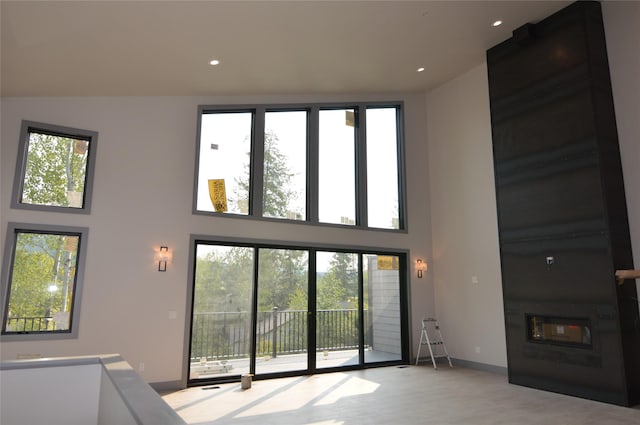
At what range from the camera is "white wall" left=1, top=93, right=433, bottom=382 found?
5.45 meters

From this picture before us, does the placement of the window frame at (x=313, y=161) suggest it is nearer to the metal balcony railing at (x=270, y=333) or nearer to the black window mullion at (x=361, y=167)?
the black window mullion at (x=361, y=167)

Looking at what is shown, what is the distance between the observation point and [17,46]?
4.34 meters

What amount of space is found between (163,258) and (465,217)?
5163 millimetres

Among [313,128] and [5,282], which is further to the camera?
[313,128]

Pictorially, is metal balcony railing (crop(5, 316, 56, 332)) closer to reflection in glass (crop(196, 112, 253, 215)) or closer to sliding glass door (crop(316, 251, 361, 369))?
reflection in glass (crop(196, 112, 253, 215))

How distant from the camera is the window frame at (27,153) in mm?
5332

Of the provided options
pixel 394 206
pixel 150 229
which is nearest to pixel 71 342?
pixel 150 229

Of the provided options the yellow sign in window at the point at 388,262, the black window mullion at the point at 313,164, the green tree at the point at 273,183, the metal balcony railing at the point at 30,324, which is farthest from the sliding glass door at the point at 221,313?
the yellow sign in window at the point at 388,262

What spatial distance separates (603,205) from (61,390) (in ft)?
19.7

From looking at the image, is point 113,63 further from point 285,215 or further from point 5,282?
point 285,215

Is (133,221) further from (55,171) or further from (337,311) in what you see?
(337,311)

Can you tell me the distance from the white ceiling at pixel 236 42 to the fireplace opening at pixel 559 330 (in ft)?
13.9

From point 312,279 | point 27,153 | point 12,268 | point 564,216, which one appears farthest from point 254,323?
point 564,216

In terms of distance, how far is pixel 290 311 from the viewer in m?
6.92
